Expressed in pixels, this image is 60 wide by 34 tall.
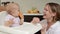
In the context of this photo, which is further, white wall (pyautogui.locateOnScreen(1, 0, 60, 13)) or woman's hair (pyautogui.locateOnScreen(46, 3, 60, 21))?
white wall (pyautogui.locateOnScreen(1, 0, 60, 13))

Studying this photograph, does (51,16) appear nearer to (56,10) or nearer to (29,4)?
(56,10)

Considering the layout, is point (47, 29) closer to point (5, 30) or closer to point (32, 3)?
point (5, 30)

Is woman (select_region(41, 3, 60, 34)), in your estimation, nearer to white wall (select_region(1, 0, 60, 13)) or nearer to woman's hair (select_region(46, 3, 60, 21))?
woman's hair (select_region(46, 3, 60, 21))

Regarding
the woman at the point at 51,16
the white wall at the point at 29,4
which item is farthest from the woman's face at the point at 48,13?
the white wall at the point at 29,4

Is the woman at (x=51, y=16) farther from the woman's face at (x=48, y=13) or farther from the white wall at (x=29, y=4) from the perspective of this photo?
the white wall at (x=29, y=4)

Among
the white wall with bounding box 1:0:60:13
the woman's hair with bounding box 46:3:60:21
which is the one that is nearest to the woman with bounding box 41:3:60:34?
the woman's hair with bounding box 46:3:60:21

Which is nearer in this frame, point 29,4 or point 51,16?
point 51,16

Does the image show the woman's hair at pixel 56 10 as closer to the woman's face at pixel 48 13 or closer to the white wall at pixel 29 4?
the woman's face at pixel 48 13

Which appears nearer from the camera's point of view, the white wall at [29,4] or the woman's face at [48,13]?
the woman's face at [48,13]

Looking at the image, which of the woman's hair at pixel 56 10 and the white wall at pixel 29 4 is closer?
the woman's hair at pixel 56 10

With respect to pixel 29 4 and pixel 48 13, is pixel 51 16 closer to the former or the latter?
pixel 48 13

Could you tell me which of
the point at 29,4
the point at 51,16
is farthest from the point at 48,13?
the point at 29,4

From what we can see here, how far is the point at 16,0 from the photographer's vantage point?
11.2 feet

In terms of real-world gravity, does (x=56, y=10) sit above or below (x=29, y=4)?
above
